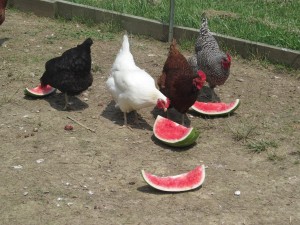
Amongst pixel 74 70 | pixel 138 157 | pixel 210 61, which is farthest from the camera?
pixel 210 61

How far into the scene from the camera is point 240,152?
6109 mm

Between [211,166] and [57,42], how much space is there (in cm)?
441


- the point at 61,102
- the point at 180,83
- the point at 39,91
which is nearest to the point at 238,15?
the point at 180,83

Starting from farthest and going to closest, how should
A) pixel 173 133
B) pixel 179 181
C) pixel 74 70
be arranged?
pixel 74 70, pixel 173 133, pixel 179 181

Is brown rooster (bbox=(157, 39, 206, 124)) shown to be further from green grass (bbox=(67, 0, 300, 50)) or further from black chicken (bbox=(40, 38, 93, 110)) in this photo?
green grass (bbox=(67, 0, 300, 50))

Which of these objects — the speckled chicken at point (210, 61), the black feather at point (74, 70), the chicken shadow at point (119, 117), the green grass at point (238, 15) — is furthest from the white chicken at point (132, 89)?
the green grass at point (238, 15)

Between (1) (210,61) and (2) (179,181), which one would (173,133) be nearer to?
(2) (179,181)

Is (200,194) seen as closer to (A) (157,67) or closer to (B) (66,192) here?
(B) (66,192)

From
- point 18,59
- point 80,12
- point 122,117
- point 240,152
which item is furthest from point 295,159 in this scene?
point 80,12

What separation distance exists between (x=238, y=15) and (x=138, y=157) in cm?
462

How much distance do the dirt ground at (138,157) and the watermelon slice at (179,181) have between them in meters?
0.08

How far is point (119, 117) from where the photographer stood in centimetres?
690

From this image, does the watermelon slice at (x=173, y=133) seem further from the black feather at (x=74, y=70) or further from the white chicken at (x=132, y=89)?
the black feather at (x=74, y=70)

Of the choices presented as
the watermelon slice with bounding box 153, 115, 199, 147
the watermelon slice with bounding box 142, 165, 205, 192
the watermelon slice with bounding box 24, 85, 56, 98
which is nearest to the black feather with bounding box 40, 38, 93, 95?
the watermelon slice with bounding box 24, 85, 56, 98
